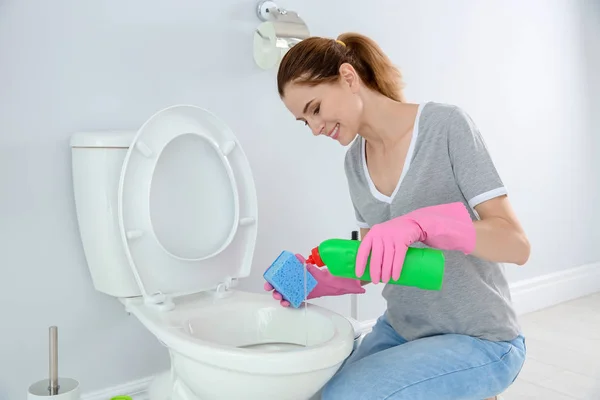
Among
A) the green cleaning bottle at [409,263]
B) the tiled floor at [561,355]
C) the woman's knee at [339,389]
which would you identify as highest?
the green cleaning bottle at [409,263]

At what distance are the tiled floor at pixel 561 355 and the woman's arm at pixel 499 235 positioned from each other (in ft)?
2.82

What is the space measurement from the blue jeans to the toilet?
0.10m

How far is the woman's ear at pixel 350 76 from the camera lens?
3.95ft

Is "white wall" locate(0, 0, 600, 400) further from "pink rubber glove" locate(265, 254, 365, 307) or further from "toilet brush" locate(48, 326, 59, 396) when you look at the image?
"pink rubber glove" locate(265, 254, 365, 307)

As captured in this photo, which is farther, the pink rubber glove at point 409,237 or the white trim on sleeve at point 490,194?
the white trim on sleeve at point 490,194

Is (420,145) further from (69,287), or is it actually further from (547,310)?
(547,310)

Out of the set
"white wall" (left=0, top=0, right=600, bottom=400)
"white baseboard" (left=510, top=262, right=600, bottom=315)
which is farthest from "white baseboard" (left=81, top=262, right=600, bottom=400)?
"white wall" (left=0, top=0, right=600, bottom=400)

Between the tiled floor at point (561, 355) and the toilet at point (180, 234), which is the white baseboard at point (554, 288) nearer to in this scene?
the tiled floor at point (561, 355)

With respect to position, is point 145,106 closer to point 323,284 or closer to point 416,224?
point 323,284

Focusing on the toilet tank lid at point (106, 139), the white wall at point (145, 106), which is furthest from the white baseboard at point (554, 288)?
the toilet tank lid at point (106, 139)

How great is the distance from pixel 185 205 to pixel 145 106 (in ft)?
0.99

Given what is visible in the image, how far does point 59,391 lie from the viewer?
1253mm

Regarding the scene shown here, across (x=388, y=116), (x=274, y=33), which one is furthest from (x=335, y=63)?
(x=274, y=33)

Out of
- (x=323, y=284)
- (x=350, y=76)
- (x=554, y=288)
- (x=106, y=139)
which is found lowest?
(x=554, y=288)
